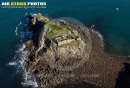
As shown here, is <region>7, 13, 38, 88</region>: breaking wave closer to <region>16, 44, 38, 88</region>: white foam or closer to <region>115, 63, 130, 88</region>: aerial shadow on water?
<region>16, 44, 38, 88</region>: white foam

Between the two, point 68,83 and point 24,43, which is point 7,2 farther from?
point 68,83

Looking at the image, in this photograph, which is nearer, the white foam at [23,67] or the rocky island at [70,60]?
the rocky island at [70,60]

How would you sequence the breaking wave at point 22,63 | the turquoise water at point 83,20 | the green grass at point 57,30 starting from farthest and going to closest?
the green grass at point 57,30
the turquoise water at point 83,20
the breaking wave at point 22,63

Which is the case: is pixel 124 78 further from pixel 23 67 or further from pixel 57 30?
pixel 23 67

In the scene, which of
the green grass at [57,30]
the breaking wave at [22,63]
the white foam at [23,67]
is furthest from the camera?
the green grass at [57,30]

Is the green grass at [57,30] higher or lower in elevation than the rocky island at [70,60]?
higher

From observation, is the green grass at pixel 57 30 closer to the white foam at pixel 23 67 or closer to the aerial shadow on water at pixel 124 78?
the white foam at pixel 23 67

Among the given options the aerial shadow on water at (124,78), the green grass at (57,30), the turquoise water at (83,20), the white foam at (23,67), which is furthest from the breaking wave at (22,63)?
the aerial shadow on water at (124,78)

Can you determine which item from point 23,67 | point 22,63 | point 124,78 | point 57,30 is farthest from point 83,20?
point 124,78
